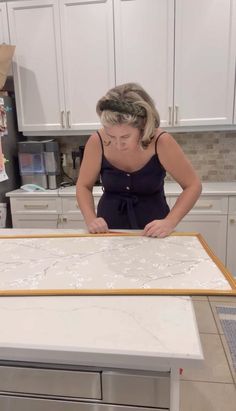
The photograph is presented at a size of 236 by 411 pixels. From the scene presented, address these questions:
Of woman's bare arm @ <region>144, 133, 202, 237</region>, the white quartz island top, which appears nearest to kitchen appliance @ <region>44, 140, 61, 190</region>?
woman's bare arm @ <region>144, 133, 202, 237</region>

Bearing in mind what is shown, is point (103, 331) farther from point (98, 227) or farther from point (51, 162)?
point (51, 162)

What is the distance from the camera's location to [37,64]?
2.53 meters

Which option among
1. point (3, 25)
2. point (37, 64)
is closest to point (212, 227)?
point (37, 64)

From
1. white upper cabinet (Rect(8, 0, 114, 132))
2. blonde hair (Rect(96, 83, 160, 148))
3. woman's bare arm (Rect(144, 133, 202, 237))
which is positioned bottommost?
woman's bare arm (Rect(144, 133, 202, 237))

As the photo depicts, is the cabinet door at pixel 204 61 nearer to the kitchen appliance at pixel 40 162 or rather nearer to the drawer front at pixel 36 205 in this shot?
the kitchen appliance at pixel 40 162

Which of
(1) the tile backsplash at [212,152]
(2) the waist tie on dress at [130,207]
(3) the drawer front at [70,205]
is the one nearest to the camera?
(2) the waist tie on dress at [130,207]

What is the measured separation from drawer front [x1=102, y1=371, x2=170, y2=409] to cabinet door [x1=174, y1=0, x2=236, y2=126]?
7.10 ft

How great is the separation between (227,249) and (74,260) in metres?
1.79

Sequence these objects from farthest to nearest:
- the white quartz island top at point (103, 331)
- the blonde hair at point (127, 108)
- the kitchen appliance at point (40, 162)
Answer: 1. the kitchen appliance at point (40, 162)
2. the blonde hair at point (127, 108)
3. the white quartz island top at point (103, 331)

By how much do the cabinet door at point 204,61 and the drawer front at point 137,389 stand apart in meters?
2.16

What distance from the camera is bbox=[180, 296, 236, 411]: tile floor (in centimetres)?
116

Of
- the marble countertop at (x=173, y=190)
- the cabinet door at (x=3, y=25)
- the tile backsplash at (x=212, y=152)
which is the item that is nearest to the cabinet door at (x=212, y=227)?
the marble countertop at (x=173, y=190)

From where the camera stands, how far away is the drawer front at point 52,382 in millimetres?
585

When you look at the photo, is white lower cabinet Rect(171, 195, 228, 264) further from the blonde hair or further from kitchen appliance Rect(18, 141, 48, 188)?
the blonde hair
